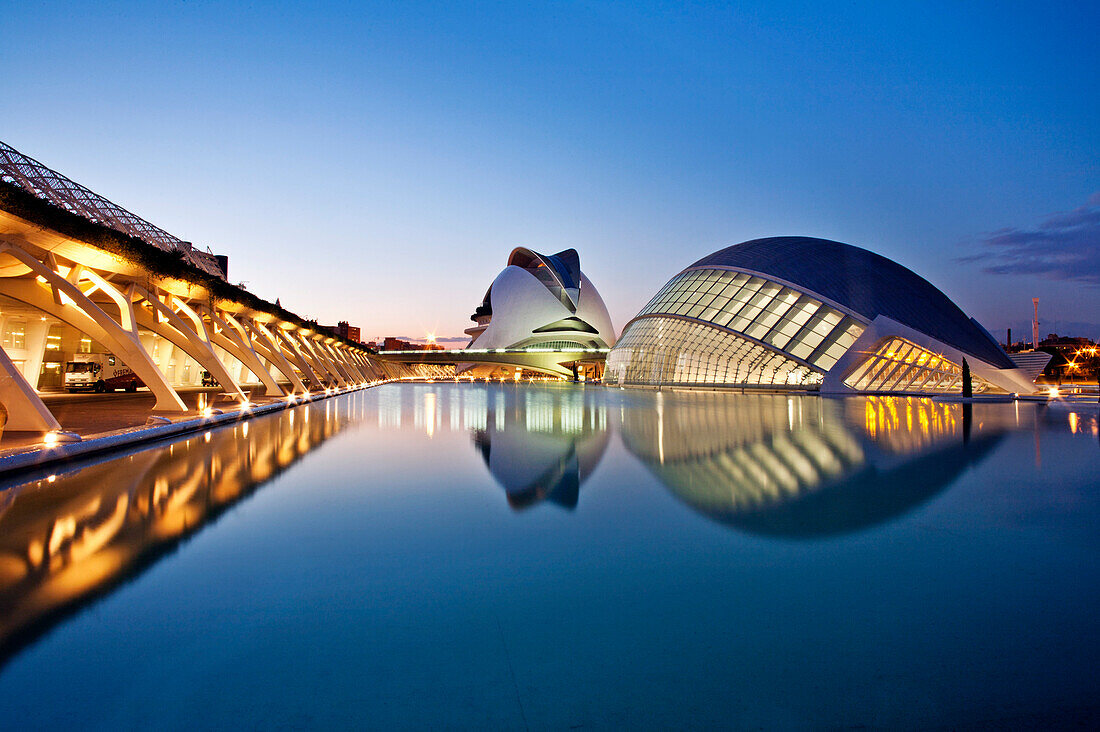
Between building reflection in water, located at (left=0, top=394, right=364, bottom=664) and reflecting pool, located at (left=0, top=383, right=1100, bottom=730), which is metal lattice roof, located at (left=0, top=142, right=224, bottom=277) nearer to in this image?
building reflection in water, located at (left=0, top=394, right=364, bottom=664)

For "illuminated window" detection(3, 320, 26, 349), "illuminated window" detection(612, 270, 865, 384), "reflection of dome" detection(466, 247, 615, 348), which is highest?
"reflection of dome" detection(466, 247, 615, 348)

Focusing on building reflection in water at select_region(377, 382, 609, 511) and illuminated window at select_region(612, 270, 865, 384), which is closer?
building reflection in water at select_region(377, 382, 609, 511)

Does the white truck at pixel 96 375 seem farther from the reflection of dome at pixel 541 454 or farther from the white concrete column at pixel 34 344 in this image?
the reflection of dome at pixel 541 454

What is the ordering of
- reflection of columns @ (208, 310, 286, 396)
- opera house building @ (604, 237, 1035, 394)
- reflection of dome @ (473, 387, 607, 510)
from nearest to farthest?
reflection of dome @ (473, 387, 607, 510)
reflection of columns @ (208, 310, 286, 396)
opera house building @ (604, 237, 1035, 394)

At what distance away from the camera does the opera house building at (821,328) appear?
29.3m

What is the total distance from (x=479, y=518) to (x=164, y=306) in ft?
43.8

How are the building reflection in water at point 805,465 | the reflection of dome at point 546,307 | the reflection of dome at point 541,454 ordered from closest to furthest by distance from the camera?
the building reflection in water at point 805,465 < the reflection of dome at point 541,454 < the reflection of dome at point 546,307

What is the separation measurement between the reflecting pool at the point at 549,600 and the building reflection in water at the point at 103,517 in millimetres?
31

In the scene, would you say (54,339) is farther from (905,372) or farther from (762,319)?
(905,372)

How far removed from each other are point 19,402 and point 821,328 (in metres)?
30.9

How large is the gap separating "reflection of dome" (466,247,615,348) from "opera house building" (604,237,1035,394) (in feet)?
125

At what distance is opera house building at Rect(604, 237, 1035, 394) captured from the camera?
1153 inches

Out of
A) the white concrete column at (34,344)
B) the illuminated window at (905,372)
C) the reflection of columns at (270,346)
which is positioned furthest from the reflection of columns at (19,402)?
the illuminated window at (905,372)

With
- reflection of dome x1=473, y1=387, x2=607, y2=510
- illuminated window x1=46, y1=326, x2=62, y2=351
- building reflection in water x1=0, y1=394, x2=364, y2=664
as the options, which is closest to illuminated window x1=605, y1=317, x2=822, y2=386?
reflection of dome x1=473, y1=387, x2=607, y2=510
